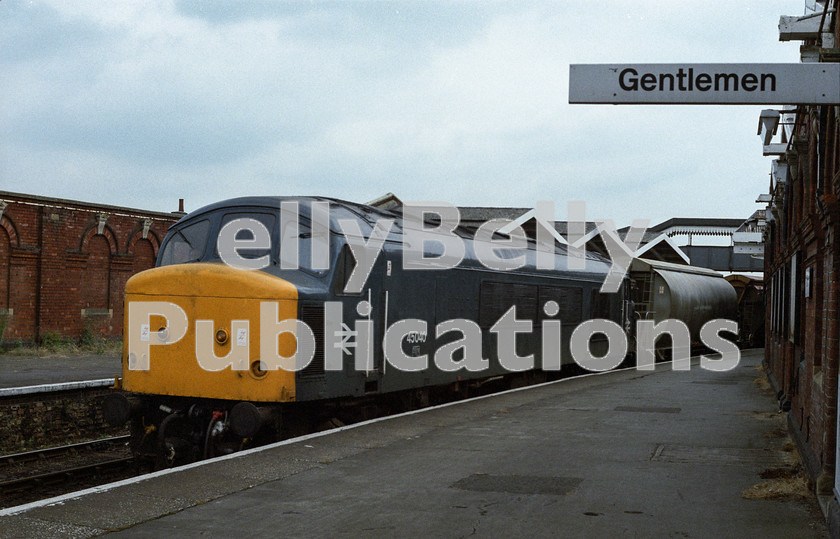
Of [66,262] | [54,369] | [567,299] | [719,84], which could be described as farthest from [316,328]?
[66,262]

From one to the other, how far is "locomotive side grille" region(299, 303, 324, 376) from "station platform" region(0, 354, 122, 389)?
739cm

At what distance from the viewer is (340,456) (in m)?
9.18

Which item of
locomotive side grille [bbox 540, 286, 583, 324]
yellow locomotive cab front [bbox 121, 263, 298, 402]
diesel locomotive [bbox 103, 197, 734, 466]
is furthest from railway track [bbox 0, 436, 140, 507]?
locomotive side grille [bbox 540, 286, 583, 324]

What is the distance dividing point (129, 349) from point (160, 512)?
12.3 feet

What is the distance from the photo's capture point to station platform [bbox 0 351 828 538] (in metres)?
6.48

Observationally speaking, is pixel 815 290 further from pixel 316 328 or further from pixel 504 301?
pixel 504 301

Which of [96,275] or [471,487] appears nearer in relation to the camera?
[471,487]

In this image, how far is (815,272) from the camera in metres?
9.09

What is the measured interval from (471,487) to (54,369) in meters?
14.7

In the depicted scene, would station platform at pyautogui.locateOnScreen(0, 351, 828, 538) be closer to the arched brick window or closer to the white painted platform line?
the white painted platform line

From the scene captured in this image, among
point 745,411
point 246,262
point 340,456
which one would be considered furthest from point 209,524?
point 745,411

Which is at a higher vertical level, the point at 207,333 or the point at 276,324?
the point at 276,324

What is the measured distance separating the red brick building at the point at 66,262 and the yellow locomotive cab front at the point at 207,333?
16.5 m

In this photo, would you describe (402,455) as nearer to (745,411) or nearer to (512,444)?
(512,444)
